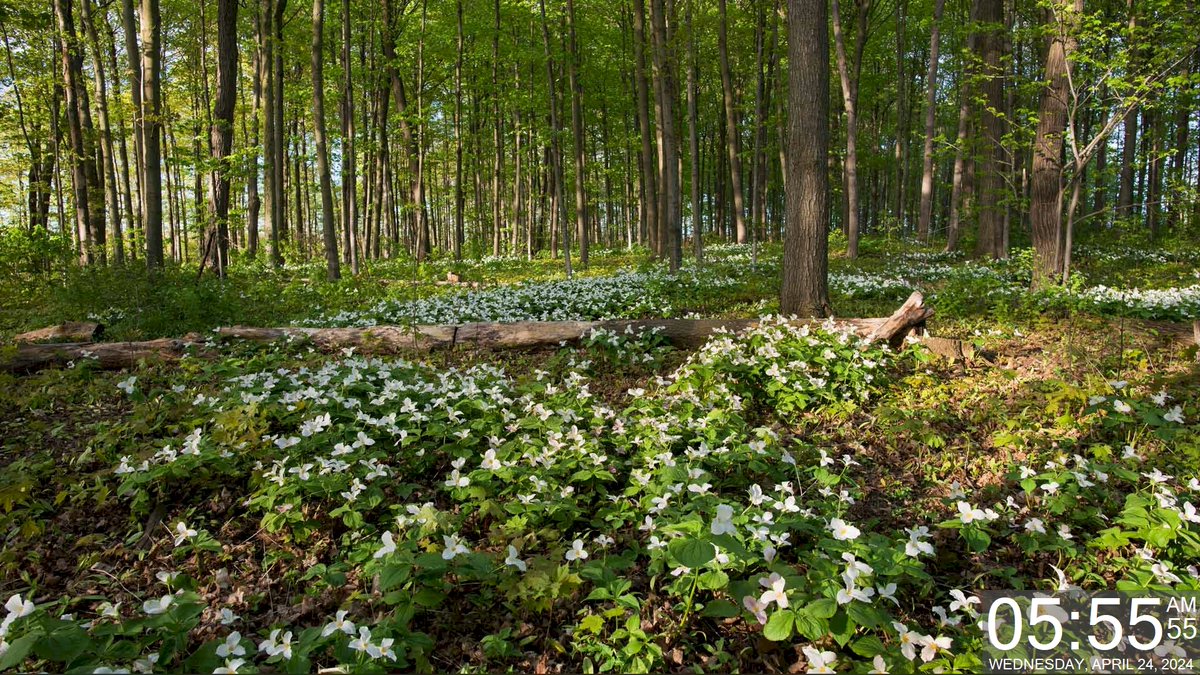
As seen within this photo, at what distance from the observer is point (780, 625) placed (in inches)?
85.0

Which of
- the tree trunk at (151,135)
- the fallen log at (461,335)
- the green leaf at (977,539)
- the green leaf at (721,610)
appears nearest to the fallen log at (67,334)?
the fallen log at (461,335)

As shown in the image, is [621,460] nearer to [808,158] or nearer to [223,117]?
[808,158]

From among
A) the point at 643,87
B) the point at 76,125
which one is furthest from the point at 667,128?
the point at 76,125

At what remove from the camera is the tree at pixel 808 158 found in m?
7.23

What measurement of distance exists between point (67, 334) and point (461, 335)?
4.73 meters

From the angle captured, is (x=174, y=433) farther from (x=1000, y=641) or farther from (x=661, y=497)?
(x=1000, y=641)

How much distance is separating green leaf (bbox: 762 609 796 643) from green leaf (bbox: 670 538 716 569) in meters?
0.30

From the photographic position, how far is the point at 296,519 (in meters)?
3.22

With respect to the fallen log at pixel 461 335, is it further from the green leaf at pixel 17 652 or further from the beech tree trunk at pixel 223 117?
the beech tree trunk at pixel 223 117

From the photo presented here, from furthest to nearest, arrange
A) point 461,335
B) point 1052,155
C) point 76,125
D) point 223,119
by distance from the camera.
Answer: point 76,125, point 223,119, point 1052,155, point 461,335

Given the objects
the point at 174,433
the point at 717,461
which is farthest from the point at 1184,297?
the point at 174,433

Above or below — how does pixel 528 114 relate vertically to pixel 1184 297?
above

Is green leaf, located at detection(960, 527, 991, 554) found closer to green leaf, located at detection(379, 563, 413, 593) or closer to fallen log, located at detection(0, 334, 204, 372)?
green leaf, located at detection(379, 563, 413, 593)

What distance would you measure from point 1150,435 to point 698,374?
10.9 feet
